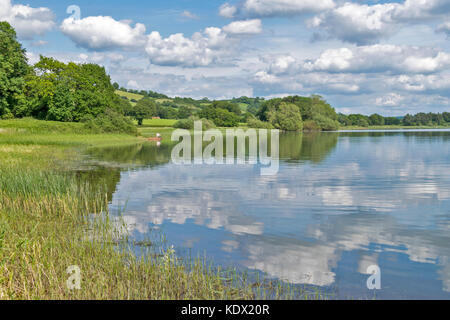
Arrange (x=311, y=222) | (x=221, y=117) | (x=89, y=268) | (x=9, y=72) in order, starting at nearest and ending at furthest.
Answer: (x=89, y=268), (x=311, y=222), (x=9, y=72), (x=221, y=117)

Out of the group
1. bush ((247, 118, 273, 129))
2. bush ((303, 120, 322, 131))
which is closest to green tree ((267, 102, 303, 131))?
bush ((247, 118, 273, 129))

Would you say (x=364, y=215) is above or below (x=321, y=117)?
below

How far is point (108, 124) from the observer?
243 ft

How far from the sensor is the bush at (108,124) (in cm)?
7144

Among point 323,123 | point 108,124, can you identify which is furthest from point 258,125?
point 108,124

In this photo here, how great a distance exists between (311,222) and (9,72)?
2319 inches

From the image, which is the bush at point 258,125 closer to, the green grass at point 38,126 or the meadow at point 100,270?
the green grass at point 38,126

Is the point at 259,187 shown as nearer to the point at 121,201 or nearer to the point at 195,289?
the point at 121,201

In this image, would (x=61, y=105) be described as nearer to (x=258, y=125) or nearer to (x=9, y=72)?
(x=9, y=72)

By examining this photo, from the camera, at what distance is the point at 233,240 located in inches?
510

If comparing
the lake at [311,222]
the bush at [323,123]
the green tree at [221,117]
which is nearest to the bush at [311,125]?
the bush at [323,123]

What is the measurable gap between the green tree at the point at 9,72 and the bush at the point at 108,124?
40.0 feet
